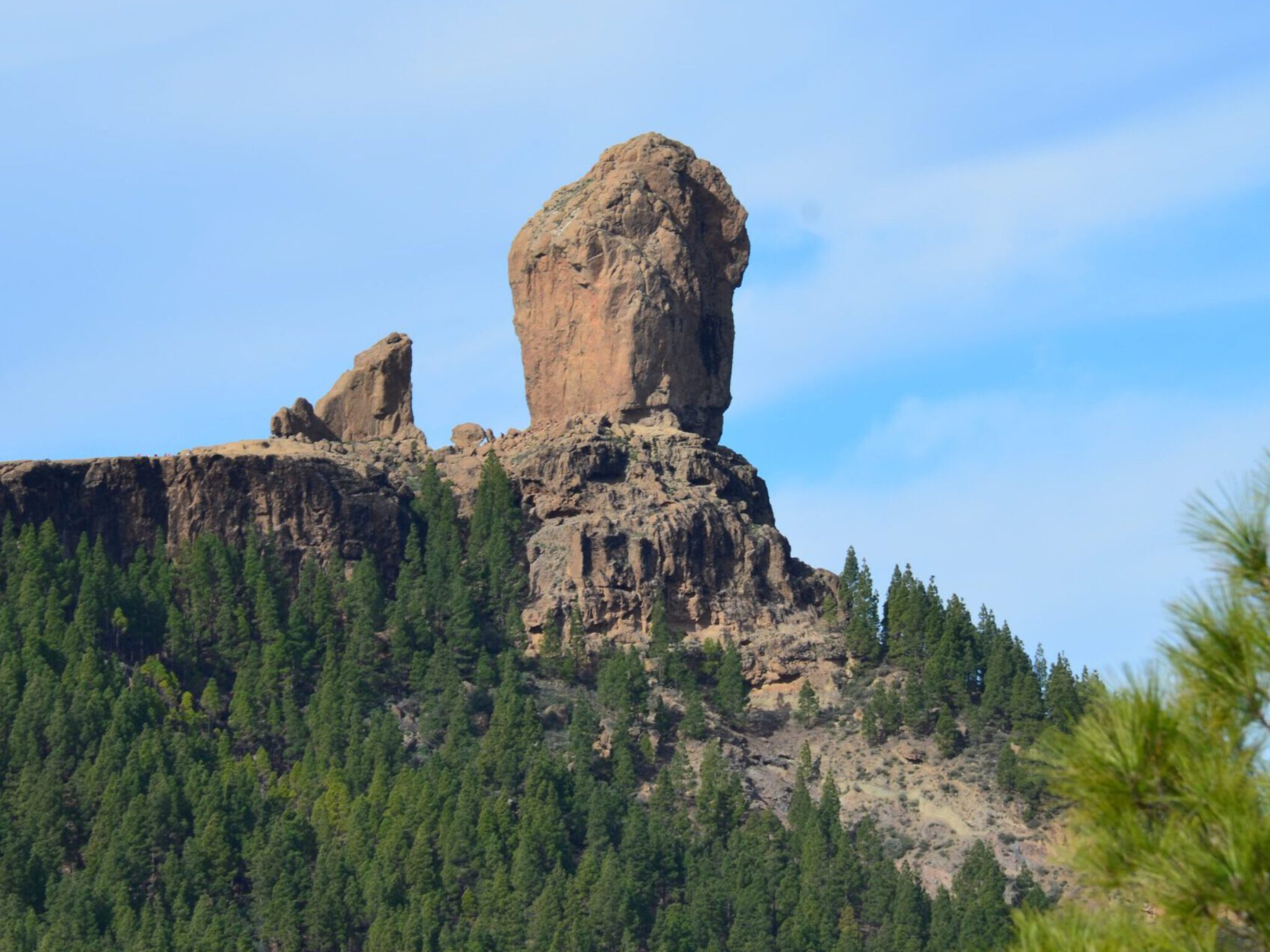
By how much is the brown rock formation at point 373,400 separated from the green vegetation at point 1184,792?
Answer: 5527 inches

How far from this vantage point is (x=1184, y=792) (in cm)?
2089

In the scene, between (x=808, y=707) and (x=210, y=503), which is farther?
(x=210, y=503)

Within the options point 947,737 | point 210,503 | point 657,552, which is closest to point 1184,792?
point 947,737

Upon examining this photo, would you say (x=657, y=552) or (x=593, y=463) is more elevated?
(x=593, y=463)

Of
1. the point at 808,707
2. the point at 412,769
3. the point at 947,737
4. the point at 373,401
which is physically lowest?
the point at 412,769

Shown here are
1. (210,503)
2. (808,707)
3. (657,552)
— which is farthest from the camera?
(210,503)

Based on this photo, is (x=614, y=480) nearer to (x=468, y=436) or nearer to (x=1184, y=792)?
(x=468, y=436)

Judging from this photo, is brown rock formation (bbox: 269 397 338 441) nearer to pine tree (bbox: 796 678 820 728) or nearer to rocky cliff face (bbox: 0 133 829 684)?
rocky cliff face (bbox: 0 133 829 684)

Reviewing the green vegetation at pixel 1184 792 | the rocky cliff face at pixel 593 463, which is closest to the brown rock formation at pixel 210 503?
the rocky cliff face at pixel 593 463

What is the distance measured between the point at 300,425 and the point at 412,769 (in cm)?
3596

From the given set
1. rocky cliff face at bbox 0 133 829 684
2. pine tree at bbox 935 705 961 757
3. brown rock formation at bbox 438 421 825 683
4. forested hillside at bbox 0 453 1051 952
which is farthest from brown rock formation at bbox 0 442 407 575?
pine tree at bbox 935 705 961 757

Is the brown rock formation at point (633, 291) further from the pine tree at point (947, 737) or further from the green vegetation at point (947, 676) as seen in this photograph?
the pine tree at point (947, 737)

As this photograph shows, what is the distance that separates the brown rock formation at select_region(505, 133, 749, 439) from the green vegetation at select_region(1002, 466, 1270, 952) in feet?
428

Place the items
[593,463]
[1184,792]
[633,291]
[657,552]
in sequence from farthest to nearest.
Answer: [633,291] < [593,463] < [657,552] < [1184,792]
